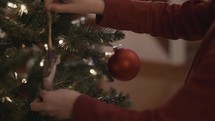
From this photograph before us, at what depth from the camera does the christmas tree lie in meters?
0.84

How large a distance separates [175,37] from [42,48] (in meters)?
0.33

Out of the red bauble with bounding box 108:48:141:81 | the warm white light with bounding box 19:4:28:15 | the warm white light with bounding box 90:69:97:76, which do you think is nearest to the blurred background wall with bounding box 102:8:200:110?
the warm white light with bounding box 90:69:97:76

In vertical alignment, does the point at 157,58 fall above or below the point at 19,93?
below

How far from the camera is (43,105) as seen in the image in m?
0.70

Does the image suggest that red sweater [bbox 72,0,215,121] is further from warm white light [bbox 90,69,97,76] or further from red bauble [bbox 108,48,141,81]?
warm white light [bbox 90,69,97,76]

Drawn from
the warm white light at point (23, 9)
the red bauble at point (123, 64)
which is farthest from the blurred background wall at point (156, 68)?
the warm white light at point (23, 9)

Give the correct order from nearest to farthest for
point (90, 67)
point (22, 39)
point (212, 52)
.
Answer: point (212, 52) < point (22, 39) < point (90, 67)

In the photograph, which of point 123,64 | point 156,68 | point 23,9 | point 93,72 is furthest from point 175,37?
point 156,68

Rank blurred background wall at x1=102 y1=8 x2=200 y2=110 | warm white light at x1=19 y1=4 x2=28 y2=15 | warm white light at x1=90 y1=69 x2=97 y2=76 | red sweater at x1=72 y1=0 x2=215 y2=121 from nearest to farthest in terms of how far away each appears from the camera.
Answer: red sweater at x1=72 y1=0 x2=215 y2=121
warm white light at x1=19 y1=4 x2=28 y2=15
warm white light at x1=90 y1=69 x2=97 y2=76
blurred background wall at x1=102 y1=8 x2=200 y2=110

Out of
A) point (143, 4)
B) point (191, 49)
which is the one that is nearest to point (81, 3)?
point (143, 4)

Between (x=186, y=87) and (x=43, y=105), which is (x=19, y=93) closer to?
(x=43, y=105)

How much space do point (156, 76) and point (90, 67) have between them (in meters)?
1.18

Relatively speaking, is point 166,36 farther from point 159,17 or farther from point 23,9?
point 23,9

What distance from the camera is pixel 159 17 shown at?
917mm
